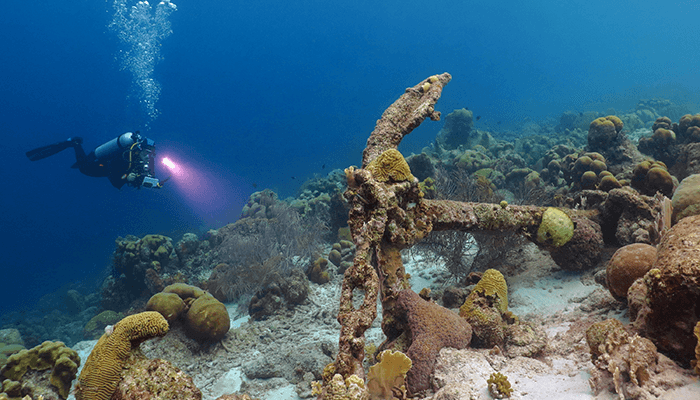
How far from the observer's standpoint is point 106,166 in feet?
47.1

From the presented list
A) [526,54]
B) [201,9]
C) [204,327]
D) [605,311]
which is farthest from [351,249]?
[526,54]

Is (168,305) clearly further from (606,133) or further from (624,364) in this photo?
(606,133)

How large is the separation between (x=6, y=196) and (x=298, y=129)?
7012 centimetres

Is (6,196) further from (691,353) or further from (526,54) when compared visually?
(526,54)

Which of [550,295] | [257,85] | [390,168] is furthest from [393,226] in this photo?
[257,85]

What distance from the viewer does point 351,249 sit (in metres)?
9.33

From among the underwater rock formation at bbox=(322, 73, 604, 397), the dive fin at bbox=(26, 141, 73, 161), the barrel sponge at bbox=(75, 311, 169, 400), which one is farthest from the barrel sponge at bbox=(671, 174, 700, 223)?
the dive fin at bbox=(26, 141, 73, 161)

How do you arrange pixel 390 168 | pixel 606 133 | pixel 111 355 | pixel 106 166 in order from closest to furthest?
pixel 111 355 → pixel 390 168 → pixel 606 133 → pixel 106 166

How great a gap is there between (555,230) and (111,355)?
594 cm

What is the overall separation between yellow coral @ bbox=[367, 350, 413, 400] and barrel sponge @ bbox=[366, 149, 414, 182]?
1.89 m

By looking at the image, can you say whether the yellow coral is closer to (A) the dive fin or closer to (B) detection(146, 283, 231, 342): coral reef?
(B) detection(146, 283, 231, 342): coral reef

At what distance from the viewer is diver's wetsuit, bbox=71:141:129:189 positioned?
13992 millimetres

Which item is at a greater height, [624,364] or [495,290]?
[495,290]

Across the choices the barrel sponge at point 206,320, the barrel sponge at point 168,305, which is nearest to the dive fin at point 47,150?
the barrel sponge at point 168,305
